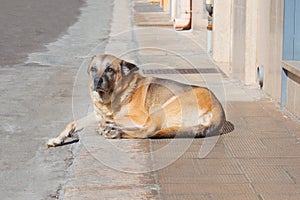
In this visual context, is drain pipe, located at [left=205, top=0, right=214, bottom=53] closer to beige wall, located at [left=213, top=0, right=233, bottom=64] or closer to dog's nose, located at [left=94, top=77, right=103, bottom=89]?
beige wall, located at [left=213, top=0, right=233, bottom=64]

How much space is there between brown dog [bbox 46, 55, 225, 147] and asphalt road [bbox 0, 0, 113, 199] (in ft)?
1.85

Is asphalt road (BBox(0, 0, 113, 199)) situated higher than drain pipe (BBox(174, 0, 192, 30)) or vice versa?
drain pipe (BBox(174, 0, 192, 30))

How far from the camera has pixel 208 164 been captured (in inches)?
267

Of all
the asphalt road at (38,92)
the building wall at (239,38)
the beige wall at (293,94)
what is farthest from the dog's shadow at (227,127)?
the building wall at (239,38)

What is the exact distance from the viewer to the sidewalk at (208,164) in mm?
5980

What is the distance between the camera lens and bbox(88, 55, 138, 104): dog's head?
23.9 feet

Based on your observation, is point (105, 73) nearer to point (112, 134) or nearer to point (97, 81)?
point (97, 81)

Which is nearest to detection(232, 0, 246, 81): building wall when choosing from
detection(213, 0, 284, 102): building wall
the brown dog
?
detection(213, 0, 284, 102): building wall

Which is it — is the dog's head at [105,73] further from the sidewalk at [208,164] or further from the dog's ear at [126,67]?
the sidewalk at [208,164]

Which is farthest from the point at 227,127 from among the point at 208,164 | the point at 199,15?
the point at 199,15

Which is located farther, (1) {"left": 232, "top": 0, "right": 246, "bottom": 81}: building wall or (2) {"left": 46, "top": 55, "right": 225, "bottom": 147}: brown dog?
(1) {"left": 232, "top": 0, "right": 246, "bottom": 81}: building wall

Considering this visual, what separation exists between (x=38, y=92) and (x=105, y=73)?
445 cm

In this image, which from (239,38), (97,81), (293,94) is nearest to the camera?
(97,81)

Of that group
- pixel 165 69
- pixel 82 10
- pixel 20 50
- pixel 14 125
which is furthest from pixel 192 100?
pixel 82 10
